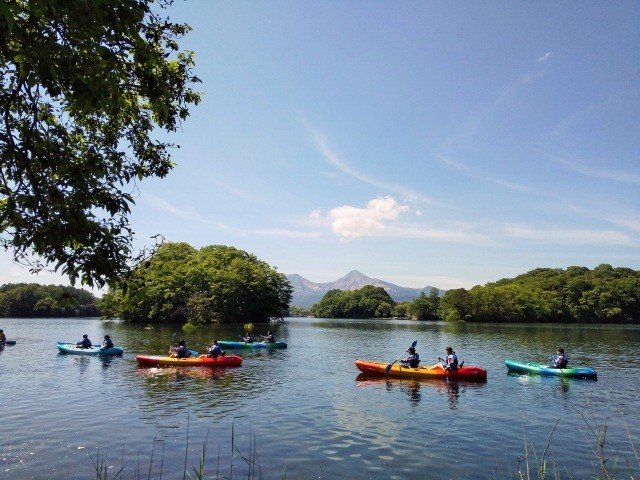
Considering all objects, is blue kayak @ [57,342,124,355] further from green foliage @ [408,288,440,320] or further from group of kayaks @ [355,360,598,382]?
green foliage @ [408,288,440,320]

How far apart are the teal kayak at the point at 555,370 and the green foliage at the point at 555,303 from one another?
287ft

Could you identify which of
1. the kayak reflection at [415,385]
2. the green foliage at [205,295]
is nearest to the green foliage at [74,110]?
the kayak reflection at [415,385]

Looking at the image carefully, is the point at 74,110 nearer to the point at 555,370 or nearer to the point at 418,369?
the point at 418,369

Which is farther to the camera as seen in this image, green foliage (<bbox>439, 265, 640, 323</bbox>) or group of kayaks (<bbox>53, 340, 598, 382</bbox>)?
green foliage (<bbox>439, 265, 640, 323</bbox>)

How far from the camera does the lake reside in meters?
10.9

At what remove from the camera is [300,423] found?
1457 centimetres

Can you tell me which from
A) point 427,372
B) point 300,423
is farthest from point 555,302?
point 300,423

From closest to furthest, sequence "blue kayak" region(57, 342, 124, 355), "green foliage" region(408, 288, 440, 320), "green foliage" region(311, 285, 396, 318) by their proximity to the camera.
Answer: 1. "blue kayak" region(57, 342, 124, 355)
2. "green foliage" region(408, 288, 440, 320)
3. "green foliage" region(311, 285, 396, 318)

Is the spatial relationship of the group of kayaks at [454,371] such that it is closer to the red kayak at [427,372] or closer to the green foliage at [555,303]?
the red kayak at [427,372]

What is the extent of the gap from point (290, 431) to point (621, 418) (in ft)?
38.1

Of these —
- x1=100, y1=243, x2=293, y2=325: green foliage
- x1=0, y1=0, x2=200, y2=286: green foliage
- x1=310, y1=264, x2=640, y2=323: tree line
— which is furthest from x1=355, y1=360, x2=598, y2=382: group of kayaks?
x1=310, y1=264, x2=640, y2=323: tree line

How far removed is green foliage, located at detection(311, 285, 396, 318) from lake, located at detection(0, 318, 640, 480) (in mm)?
135433

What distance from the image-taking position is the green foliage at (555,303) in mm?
107688

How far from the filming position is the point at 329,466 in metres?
10.9
